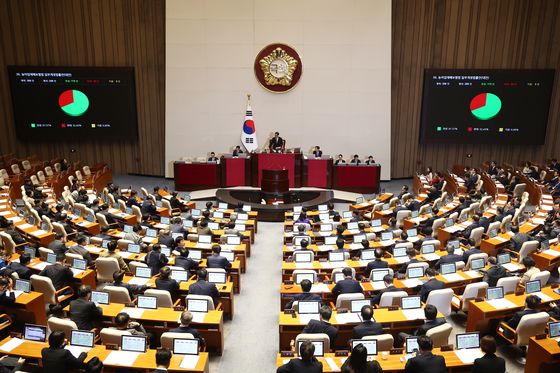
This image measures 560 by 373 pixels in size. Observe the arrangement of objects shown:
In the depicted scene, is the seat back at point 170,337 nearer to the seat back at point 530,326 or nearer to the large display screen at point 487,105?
the seat back at point 530,326

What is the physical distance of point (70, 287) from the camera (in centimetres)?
902

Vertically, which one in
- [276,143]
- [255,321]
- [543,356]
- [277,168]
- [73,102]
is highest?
[73,102]

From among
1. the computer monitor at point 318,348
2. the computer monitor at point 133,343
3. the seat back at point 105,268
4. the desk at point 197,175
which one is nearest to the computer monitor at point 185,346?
the computer monitor at point 133,343

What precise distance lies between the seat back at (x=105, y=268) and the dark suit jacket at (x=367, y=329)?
206 inches

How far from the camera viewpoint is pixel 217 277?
880 centimetres

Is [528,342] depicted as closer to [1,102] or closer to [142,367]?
[142,367]

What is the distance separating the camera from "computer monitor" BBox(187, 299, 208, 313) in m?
7.50

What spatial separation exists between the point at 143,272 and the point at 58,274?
156cm

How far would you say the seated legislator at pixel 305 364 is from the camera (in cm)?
552

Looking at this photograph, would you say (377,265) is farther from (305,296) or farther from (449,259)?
(305,296)

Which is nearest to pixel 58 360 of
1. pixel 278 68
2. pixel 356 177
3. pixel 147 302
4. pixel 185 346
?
pixel 185 346

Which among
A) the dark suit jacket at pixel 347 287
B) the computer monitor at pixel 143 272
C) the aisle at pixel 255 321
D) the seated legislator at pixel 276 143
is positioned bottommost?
the aisle at pixel 255 321

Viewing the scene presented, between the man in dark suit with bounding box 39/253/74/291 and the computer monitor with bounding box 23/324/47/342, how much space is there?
2275mm

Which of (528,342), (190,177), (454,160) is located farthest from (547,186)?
(190,177)
